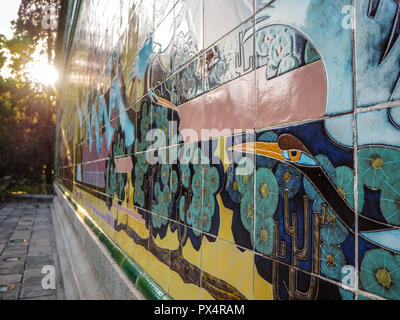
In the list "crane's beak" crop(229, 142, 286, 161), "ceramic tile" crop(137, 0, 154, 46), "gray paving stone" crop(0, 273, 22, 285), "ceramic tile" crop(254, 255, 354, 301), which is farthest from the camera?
"gray paving stone" crop(0, 273, 22, 285)

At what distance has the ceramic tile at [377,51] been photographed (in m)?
0.56

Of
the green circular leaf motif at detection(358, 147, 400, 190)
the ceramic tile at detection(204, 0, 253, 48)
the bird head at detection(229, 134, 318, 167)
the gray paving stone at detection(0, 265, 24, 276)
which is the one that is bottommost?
the gray paving stone at detection(0, 265, 24, 276)

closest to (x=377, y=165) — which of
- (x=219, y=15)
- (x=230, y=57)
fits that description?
(x=230, y=57)

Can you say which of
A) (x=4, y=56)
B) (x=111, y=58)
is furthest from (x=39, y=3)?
(x=111, y=58)

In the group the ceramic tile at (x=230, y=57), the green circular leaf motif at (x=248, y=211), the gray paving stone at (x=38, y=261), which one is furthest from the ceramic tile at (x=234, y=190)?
the gray paving stone at (x=38, y=261)

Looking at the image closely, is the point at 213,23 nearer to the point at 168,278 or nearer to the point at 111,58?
the point at 168,278

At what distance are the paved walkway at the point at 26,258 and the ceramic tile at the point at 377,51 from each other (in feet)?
12.3

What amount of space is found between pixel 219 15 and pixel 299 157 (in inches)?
28.7

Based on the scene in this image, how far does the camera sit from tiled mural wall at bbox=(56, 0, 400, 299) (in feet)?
1.95

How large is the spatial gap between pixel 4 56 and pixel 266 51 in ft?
23.2

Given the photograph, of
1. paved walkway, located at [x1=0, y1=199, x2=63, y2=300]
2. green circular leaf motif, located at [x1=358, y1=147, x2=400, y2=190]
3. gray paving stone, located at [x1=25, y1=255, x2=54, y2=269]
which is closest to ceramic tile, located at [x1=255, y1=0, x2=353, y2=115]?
green circular leaf motif, located at [x1=358, y1=147, x2=400, y2=190]

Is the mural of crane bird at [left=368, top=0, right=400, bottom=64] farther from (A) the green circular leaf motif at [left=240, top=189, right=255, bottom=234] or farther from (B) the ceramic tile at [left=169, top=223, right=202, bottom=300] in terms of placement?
(B) the ceramic tile at [left=169, top=223, right=202, bottom=300]

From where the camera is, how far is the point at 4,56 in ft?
20.2
